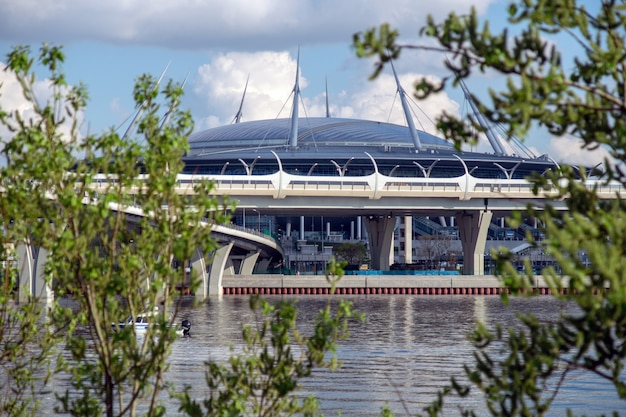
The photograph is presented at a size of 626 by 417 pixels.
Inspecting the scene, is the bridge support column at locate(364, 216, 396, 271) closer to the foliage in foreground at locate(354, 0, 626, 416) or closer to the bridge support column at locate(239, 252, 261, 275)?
the bridge support column at locate(239, 252, 261, 275)

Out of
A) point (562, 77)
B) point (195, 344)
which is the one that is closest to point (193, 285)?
point (562, 77)

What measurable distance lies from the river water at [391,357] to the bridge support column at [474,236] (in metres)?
28.1

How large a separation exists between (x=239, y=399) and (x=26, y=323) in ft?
14.8

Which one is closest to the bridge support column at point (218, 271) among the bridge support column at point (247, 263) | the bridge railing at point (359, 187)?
the bridge railing at point (359, 187)

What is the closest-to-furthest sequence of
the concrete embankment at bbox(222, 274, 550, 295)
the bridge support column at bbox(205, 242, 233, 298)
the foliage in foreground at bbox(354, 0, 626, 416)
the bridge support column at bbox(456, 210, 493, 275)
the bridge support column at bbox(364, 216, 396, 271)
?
1. the foliage in foreground at bbox(354, 0, 626, 416)
2. the bridge support column at bbox(205, 242, 233, 298)
3. the concrete embankment at bbox(222, 274, 550, 295)
4. the bridge support column at bbox(456, 210, 493, 275)
5. the bridge support column at bbox(364, 216, 396, 271)

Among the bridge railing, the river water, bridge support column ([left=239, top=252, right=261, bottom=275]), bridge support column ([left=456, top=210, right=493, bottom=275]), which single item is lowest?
the river water

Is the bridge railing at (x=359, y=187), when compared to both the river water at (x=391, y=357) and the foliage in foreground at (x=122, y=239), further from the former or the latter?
the foliage in foreground at (x=122, y=239)

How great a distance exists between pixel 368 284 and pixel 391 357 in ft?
196

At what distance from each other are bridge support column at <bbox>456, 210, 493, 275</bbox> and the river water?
28.1 meters

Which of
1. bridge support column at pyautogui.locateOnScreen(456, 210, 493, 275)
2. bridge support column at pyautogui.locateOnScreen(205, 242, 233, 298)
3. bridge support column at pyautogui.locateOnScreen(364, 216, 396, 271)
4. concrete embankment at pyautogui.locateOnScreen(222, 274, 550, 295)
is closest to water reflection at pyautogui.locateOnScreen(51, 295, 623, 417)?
bridge support column at pyautogui.locateOnScreen(205, 242, 233, 298)

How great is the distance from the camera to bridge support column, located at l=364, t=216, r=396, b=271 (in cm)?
11956

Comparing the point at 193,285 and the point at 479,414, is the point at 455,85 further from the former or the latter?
the point at 479,414

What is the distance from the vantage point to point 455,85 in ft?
30.7

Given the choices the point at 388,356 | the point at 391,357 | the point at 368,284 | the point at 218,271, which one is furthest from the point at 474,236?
the point at 391,357
